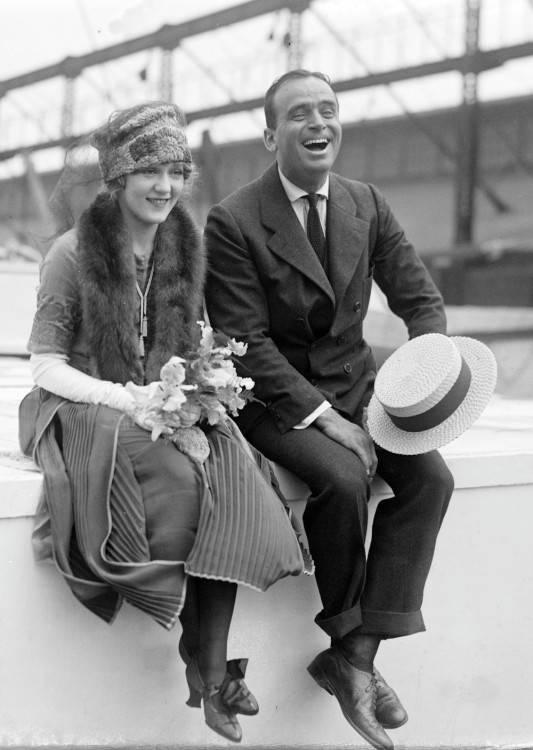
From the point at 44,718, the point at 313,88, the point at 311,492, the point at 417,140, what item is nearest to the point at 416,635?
the point at 311,492

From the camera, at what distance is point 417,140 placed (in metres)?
12.0

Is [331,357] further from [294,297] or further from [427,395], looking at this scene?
[427,395]

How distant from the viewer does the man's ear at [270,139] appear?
3.01 meters

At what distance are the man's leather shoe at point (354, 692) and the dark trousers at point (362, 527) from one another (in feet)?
0.31

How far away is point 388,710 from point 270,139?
1549 mm

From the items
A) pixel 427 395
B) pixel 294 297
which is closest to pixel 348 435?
pixel 427 395

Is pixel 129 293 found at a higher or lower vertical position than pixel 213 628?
higher

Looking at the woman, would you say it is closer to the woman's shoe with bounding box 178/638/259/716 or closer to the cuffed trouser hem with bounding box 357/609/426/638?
the woman's shoe with bounding box 178/638/259/716

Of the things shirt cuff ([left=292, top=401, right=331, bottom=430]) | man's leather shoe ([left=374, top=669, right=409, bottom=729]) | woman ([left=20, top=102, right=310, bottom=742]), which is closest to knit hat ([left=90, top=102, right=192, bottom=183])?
woman ([left=20, top=102, right=310, bottom=742])

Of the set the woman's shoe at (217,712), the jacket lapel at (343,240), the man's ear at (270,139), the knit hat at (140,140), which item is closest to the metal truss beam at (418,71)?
the man's ear at (270,139)

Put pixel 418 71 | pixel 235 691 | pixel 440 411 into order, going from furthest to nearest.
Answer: pixel 418 71 < pixel 440 411 < pixel 235 691

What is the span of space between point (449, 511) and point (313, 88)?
1.22m

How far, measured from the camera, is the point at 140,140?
2.62 meters

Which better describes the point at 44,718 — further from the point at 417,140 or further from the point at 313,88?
the point at 417,140
